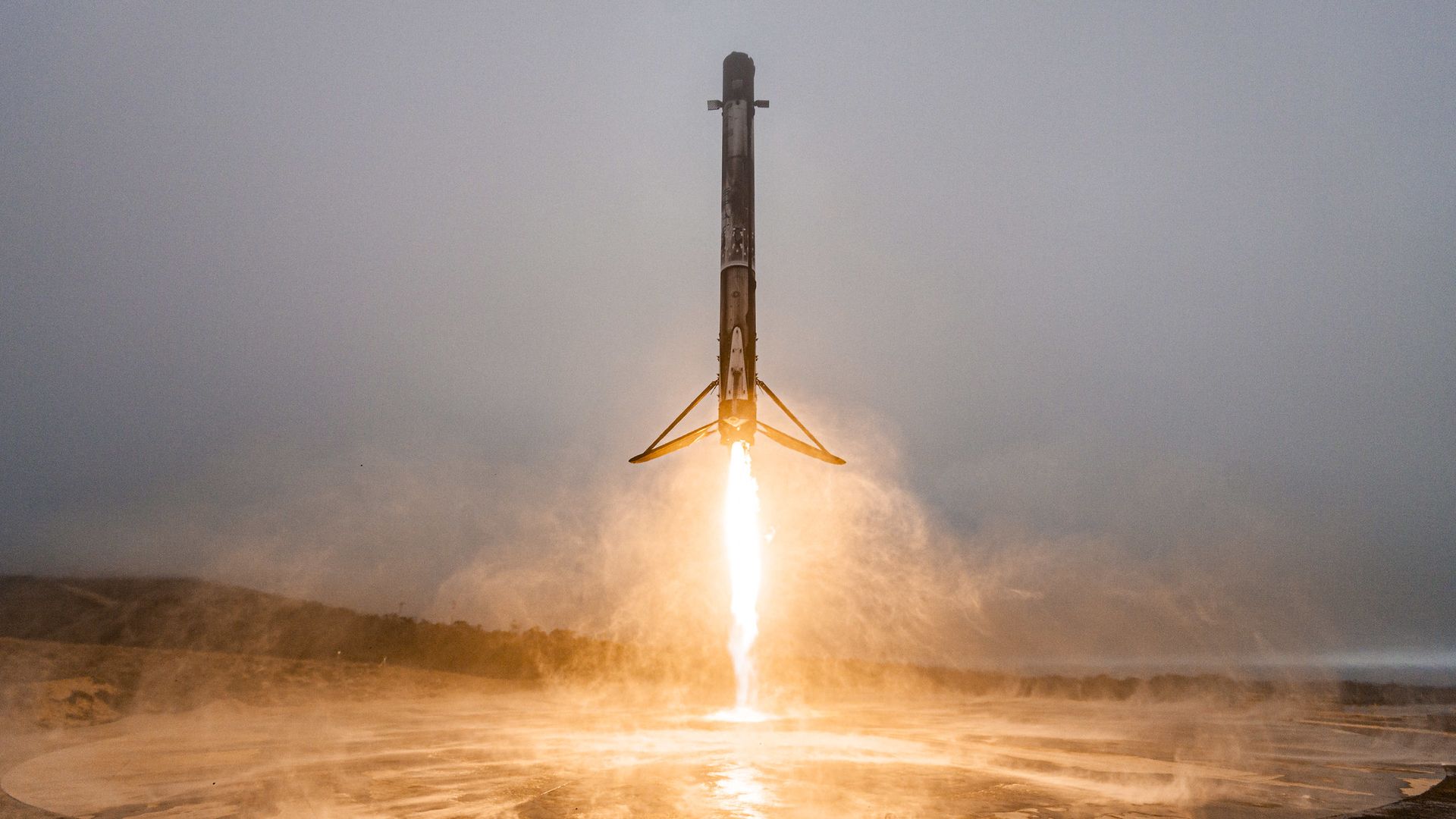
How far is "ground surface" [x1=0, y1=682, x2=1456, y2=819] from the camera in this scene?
14.6 meters

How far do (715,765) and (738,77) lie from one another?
22695 millimetres

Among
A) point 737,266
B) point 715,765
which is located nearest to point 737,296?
point 737,266

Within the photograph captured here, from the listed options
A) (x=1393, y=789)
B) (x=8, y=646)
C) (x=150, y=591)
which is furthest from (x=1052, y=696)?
(x=150, y=591)

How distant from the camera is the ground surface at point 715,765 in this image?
1461cm

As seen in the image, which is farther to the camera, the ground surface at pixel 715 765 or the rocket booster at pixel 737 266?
the rocket booster at pixel 737 266

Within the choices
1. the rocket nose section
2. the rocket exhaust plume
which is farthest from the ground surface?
the rocket nose section

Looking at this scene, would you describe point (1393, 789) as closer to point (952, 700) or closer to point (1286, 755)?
point (1286, 755)

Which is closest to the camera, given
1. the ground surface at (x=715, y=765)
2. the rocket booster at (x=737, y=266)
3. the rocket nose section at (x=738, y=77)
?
the ground surface at (x=715, y=765)

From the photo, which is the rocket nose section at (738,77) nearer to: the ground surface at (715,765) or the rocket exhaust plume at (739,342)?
the rocket exhaust plume at (739,342)

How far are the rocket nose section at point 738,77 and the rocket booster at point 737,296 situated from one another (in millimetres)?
27

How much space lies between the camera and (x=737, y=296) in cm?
2623

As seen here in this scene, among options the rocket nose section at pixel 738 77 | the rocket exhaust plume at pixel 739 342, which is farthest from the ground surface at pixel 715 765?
the rocket nose section at pixel 738 77

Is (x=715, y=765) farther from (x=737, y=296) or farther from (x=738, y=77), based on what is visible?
(x=738, y=77)

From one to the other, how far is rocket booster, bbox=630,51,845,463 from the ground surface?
9573 mm
